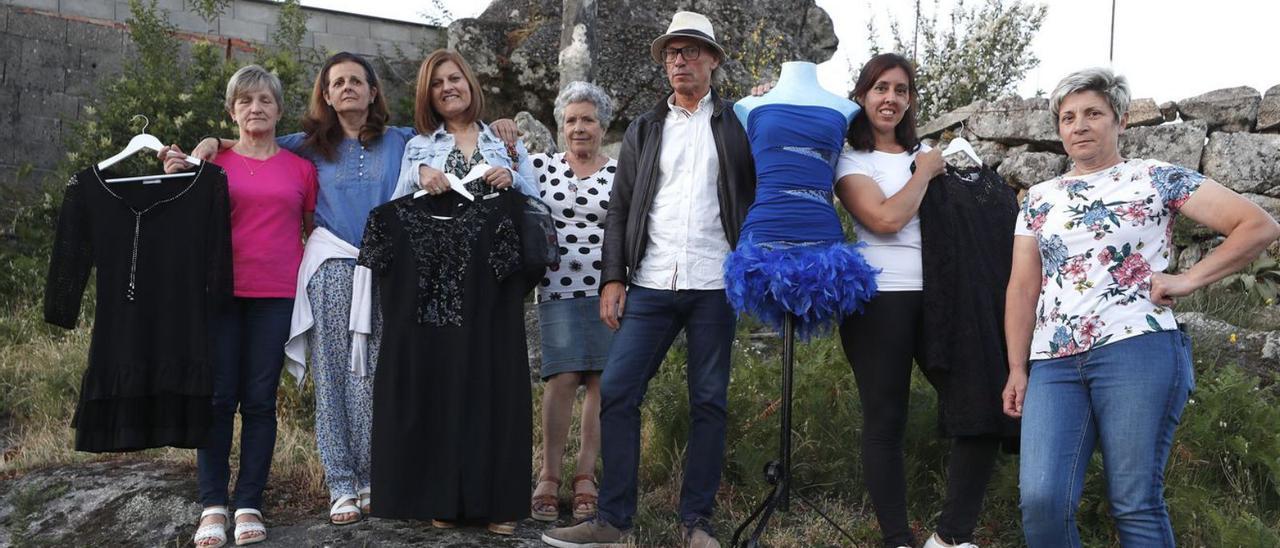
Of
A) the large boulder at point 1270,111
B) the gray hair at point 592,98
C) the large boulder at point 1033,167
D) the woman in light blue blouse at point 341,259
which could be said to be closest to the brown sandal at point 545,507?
the woman in light blue blouse at point 341,259

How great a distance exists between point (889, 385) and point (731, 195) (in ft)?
2.95

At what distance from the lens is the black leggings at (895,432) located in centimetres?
376

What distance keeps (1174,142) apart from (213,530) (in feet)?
20.0

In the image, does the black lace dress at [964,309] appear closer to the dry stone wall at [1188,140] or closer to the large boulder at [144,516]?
the large boulder at [144,516]

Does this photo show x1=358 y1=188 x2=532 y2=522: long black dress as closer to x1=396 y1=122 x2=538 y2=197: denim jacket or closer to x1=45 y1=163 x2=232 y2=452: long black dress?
x1=396 y1=122 x2=538 y2=197: denim jacket

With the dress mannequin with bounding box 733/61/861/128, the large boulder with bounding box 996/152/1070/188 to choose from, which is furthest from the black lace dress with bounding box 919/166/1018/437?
the large boulder with bounding box 996/152/1070/188

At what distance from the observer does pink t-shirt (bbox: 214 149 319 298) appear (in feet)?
14.4

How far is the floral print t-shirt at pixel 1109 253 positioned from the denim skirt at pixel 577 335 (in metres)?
1.98

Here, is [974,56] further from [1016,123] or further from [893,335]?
[893,335]

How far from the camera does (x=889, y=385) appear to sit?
3.75m

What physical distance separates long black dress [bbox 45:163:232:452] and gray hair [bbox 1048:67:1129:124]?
10.3 feet

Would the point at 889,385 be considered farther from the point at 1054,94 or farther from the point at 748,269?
the point at 1054,94

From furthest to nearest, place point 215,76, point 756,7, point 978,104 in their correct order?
point 756,7, point 215,76, point 978,104

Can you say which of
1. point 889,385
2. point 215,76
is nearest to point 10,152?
point 215,76
